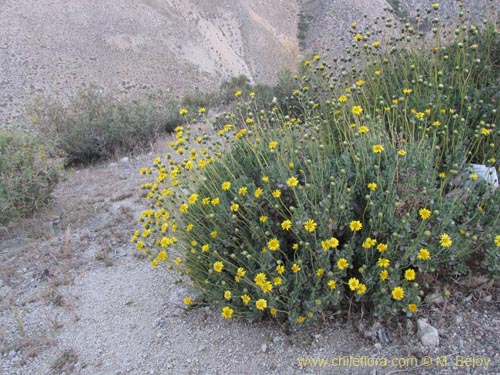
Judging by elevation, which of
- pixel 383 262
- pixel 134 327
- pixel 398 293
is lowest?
pixel 134 327

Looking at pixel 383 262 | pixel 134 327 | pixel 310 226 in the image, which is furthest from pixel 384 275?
pixel 134 327

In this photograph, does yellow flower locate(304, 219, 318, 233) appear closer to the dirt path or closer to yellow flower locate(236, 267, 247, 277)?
yellow flower locate(236, 267, 247, 277)

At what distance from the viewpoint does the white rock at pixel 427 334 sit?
2492 millimetres

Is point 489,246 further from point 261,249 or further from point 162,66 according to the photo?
point 162,66

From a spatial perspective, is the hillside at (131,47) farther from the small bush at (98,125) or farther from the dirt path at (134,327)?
the dirt path at (134,327)

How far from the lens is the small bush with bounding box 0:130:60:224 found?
16.8 ft

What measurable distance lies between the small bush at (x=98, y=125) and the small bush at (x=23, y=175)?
2438mm

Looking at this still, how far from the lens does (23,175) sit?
17.2ft

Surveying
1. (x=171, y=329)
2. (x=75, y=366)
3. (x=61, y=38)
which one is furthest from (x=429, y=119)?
(x=61, y=38)

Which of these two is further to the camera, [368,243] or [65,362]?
[65,362]

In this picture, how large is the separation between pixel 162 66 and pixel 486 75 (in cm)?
2363

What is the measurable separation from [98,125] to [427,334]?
774 cm

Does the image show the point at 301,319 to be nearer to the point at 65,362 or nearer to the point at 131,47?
the point at 65,362

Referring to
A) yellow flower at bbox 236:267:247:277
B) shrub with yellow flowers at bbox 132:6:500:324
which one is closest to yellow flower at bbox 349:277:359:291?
shrub with yellow flowers at bbox 132:6:500:324
